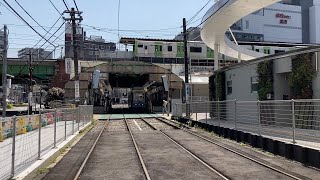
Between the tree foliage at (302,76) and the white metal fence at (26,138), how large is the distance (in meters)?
11.1

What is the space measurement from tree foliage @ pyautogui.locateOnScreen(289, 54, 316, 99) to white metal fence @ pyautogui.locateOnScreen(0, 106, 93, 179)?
36.4ft

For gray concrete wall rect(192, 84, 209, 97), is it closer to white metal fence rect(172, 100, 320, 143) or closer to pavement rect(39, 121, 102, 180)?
white metal fence rect(172, 100, 320, 143)

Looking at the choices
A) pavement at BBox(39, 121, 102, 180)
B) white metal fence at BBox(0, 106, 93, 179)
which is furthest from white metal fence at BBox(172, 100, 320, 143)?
white metal fence at BBox(0, 106, 93, 179)

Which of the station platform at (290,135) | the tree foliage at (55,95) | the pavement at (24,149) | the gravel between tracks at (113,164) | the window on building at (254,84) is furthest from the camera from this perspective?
the tree foliage at (55,95)

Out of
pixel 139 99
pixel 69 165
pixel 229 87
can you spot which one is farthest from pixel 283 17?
pixel 69 165

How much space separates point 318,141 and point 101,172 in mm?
6462

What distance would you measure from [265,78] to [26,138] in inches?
636

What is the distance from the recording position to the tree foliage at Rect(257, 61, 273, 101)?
23.7 m

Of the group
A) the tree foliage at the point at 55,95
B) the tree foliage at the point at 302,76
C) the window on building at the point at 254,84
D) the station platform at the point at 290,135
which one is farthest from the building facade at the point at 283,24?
the station platform at the point at 290,135

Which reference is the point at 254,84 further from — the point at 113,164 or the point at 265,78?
the point at 113,164

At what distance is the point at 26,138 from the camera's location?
10.9m

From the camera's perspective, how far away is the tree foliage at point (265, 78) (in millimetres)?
23656

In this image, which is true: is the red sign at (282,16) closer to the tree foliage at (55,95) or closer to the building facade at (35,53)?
the building facade at (35,53)

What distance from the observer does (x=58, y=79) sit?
76000mm
